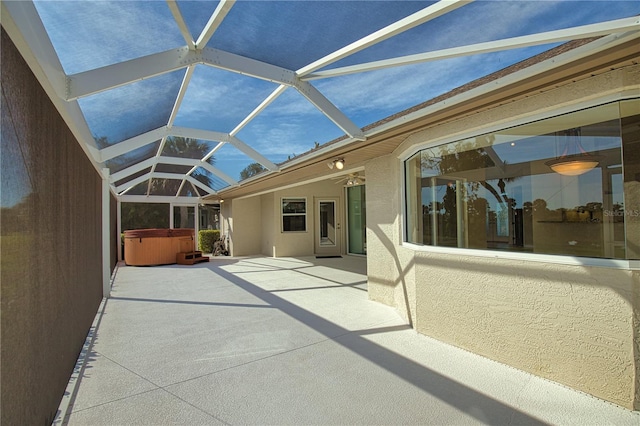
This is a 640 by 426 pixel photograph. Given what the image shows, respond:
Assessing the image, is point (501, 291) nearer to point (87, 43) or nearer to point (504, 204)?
point (504, 204)

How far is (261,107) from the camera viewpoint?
18.4 feet

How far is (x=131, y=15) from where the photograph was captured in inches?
120

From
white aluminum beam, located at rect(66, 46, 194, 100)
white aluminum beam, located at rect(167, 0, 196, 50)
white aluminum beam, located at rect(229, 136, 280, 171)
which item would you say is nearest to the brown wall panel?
white aluminum beam, located at rect(66, 46, 194, 100)

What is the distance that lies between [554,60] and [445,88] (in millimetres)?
1717

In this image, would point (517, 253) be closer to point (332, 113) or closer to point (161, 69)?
point (332, 113)

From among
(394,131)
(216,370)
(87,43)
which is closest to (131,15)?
(87,43)

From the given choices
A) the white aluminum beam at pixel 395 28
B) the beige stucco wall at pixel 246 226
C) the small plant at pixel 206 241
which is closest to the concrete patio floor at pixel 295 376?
the white aluminum beam at pixel 395 28

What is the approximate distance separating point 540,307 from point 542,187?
110 centimetres

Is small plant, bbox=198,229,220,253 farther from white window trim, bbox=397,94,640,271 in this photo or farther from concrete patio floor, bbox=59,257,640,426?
white window trim, bbox=397,94,640,271

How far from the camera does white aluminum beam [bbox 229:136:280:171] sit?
7.51m

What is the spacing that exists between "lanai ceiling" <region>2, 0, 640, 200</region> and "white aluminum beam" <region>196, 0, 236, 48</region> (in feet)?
0.05

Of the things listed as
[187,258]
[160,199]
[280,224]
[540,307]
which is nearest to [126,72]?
[540,307]

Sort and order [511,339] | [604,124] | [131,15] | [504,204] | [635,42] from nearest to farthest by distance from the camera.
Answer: [635,42] < [604,124] < [131,15] < [511,339] < [504,204]

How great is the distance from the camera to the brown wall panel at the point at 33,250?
1.60 meters
